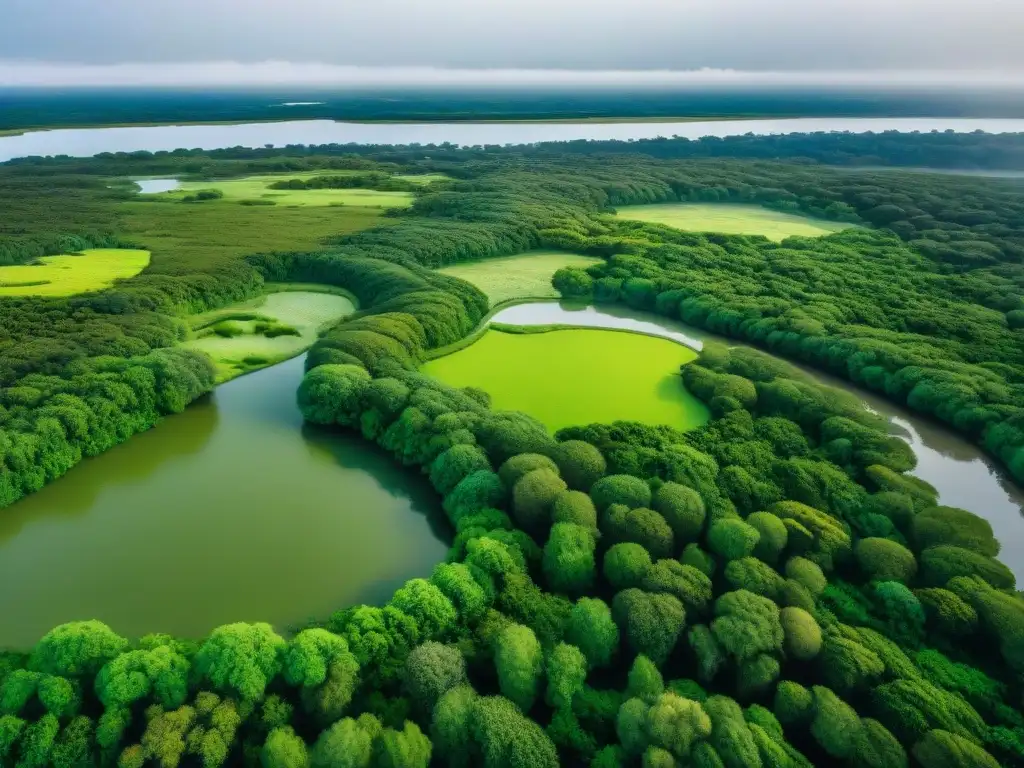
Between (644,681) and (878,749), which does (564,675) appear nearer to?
(644,681)

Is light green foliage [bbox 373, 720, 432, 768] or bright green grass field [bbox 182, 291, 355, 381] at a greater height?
light green foliage [bbox 373, 720, 432, 768]

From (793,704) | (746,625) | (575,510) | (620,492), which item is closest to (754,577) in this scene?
(746,625)

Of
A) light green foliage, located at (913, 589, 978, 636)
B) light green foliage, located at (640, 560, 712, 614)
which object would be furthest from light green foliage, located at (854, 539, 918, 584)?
light green foliage, located at (640, 560, 712, 614)

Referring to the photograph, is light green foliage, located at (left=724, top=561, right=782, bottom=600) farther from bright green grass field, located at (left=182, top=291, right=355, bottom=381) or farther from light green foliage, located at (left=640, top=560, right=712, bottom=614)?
bright green grass field, located at (left=182, top=291, right=355, bottom=381)

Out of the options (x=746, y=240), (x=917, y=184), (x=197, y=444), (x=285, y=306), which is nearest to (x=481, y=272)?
(x=285, y=306)

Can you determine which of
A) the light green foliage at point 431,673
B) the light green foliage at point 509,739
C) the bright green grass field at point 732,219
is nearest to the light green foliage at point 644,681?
the light green foliage at point 509,739

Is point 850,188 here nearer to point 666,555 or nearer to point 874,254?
point 874,254
